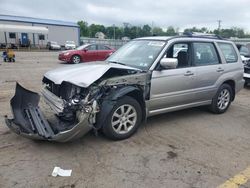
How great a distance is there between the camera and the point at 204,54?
5.16m

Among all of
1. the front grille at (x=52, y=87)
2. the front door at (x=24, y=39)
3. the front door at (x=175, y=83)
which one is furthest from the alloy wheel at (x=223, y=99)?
the front door at (x=24, y=39)

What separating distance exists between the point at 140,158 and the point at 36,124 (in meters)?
1.68

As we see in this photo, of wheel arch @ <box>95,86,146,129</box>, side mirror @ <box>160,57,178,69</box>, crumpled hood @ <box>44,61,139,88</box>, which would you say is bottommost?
wheel arch @ <box>95,86,146,129</box>

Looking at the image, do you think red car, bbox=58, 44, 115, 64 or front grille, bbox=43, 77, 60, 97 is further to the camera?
red car, bbox=58, 44, 115, 64

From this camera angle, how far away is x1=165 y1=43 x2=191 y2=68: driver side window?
4.70 meters

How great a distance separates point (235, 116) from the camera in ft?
18.2

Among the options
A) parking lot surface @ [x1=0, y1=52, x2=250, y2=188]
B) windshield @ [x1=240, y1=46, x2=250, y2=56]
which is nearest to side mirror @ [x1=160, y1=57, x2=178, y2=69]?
parking lot surface @ [x1=0, y1=52, x2=250, y2=188]

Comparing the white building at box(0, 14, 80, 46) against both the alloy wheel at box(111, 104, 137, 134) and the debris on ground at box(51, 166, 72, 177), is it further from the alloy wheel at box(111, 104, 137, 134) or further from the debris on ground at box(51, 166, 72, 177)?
the debris on ground at box(51, 166, 72, 177)

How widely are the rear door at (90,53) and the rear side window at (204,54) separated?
1175 centimetres

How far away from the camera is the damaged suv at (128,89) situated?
11.7 feet

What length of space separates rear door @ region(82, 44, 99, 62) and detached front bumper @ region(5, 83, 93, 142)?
481 inches

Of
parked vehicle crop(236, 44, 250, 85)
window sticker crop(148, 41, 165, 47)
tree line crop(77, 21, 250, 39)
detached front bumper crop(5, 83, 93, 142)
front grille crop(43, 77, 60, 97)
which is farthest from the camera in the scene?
tree line crop(77, 21, 250, 39)

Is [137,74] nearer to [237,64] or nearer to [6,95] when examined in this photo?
[237,64]

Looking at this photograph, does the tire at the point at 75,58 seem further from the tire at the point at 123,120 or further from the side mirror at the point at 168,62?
the tire at the point at 123,120
